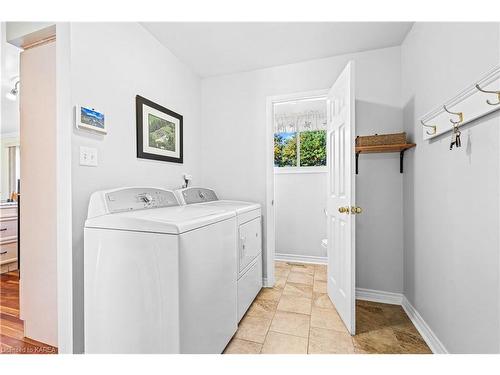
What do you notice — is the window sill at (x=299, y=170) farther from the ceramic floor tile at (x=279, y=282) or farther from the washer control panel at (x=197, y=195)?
the ceramic floor tile at (x=279, y=282)

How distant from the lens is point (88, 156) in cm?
148

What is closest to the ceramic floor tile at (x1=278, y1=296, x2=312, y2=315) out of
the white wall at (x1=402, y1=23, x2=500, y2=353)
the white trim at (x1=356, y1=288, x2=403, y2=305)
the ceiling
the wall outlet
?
the white trim at (x1=356, y1=288, x2=403, y2=305)

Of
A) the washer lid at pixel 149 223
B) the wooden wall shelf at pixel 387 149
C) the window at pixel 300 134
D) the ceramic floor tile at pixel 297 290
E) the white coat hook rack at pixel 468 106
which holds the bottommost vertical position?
the ceramic floor tile at pixel 297 290

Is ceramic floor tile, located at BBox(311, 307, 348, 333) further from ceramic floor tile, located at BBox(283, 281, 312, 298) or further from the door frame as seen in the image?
the door frame

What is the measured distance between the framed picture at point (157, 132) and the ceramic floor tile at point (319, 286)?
1975 mm

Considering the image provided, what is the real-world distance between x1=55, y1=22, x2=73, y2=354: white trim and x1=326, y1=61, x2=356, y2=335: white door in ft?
5.95

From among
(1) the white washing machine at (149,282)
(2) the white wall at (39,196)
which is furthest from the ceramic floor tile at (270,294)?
(2) the white wall at (39,196)

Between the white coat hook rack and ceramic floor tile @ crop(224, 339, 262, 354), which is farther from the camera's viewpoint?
ceramic floor tile @ crop(224, 339, 262, 354)

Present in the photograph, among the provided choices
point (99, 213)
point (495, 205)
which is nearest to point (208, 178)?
point (99, 213)

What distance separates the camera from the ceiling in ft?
6.32

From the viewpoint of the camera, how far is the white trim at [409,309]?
1503 millimetres

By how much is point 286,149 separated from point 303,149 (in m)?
0.26
